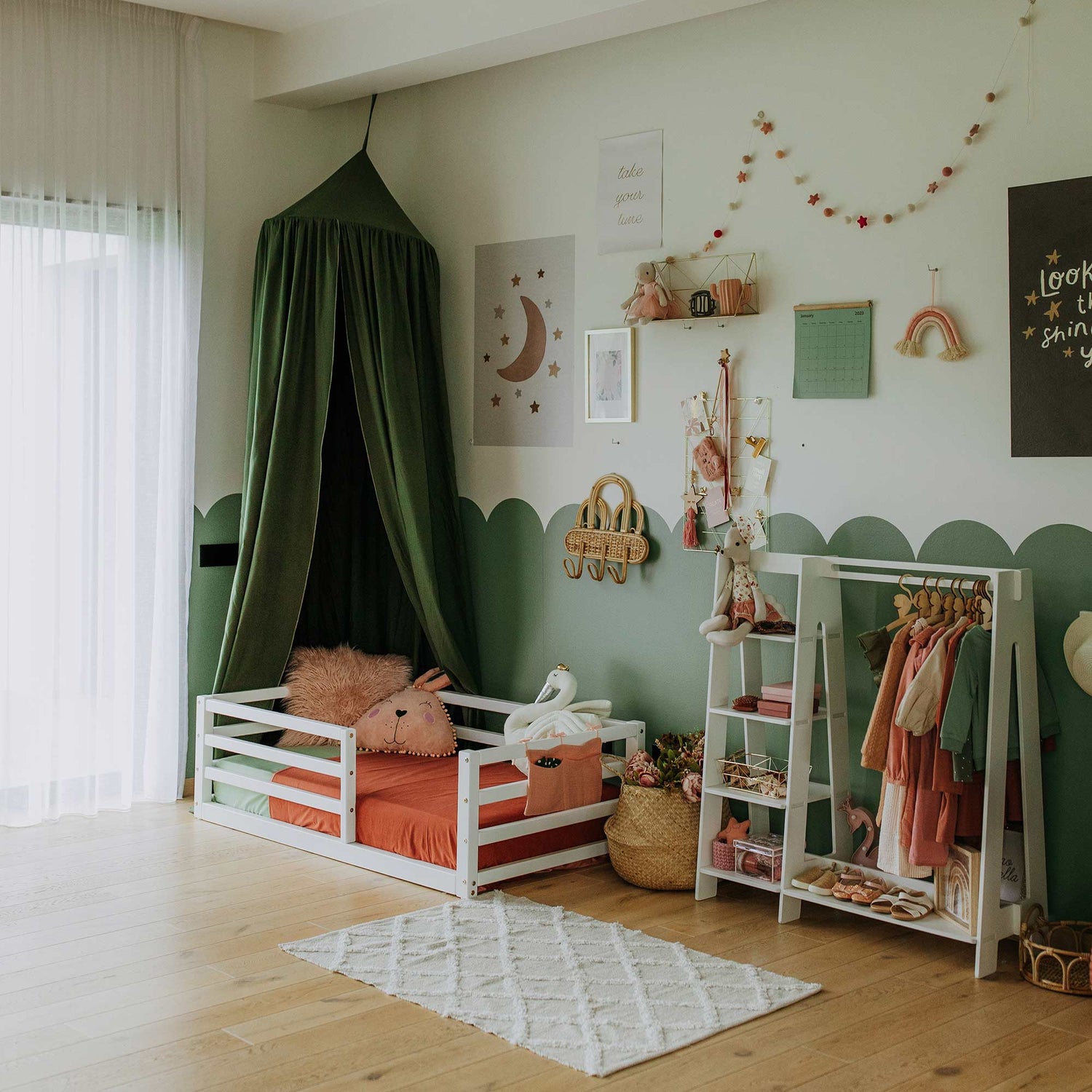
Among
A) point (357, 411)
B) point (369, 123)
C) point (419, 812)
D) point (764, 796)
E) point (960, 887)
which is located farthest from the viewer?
point (369, 123)

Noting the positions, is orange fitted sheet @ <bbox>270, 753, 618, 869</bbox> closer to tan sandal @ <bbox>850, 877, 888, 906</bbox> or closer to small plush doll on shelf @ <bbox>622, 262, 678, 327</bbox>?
tan sandal @ <bbox>850, 877, 888, 906</bbox>

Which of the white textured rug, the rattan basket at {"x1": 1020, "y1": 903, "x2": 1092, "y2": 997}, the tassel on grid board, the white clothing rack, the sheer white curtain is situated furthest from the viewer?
the sheer white curtain

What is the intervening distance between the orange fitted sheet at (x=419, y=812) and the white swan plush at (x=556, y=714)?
0.14 metres

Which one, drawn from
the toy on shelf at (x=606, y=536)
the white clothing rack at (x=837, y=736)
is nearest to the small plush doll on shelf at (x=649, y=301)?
the toy on shelf at (x=606, y=536)

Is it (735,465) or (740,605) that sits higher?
(735,465)

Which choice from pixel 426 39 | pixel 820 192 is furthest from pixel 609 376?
pixel 426 39

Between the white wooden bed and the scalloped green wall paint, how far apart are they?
213 millimetres

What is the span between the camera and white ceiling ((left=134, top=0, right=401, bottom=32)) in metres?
4.23

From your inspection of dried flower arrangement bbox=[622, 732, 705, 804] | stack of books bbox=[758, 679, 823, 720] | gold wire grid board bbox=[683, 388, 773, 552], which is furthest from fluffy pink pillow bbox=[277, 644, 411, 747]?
stack of books bbox=[758, 679, 823, 720]

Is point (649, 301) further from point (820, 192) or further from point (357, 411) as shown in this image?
point (357, 411)

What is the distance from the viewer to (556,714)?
4055 mm

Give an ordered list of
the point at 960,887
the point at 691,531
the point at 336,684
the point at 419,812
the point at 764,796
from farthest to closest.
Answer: the point at 336,684 < the point at 691,531 < the point at 419,812 < the point at 764,796 < the point at 960,887

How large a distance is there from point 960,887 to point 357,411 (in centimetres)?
271

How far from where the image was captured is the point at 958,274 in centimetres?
341
